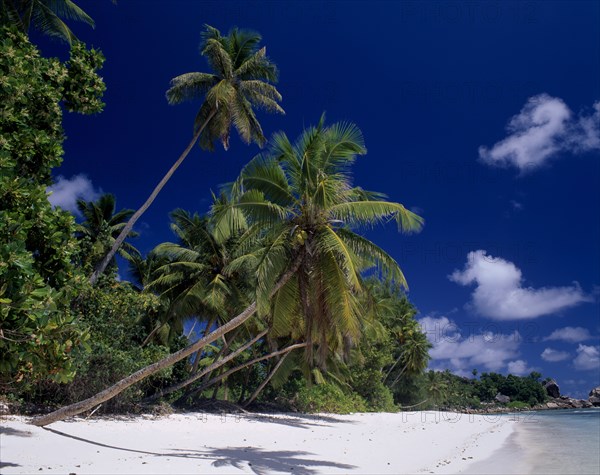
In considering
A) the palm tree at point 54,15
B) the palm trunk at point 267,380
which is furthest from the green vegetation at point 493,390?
the palm tree at point 54,15

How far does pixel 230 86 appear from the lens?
17.5 m

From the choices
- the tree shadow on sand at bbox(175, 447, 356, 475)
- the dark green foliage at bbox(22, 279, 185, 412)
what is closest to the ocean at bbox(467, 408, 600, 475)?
the tree shadow on sand at bbox(175, 447, 356, 475)

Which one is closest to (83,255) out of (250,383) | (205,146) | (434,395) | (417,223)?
(205,146)

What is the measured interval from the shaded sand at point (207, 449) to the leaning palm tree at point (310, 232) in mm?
1355

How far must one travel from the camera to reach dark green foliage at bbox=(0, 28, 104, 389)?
4.72 m

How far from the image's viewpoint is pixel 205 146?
1872 cm

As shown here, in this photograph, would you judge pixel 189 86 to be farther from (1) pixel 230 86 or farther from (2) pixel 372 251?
(2) pixel 372 251

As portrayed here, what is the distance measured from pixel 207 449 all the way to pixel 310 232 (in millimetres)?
5326

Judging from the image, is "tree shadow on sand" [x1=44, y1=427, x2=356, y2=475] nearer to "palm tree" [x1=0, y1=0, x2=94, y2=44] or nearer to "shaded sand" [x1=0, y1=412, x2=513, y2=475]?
"shaded sand" [x1=0, y1=412, x2=513, y2=475]

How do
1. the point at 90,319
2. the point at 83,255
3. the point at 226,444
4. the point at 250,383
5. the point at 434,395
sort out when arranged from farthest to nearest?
1. the point at 434,395
2. the point at 250,383
3. the point at 83,255
4. the point at 90,319
5. the point at 226,444

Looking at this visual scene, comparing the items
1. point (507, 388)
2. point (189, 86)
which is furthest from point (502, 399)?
point (189, 86)

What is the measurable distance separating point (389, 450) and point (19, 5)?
1493 centimetres

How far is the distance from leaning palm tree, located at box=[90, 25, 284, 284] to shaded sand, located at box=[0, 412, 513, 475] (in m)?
10.5

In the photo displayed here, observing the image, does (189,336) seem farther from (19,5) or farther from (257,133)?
(19,5)
